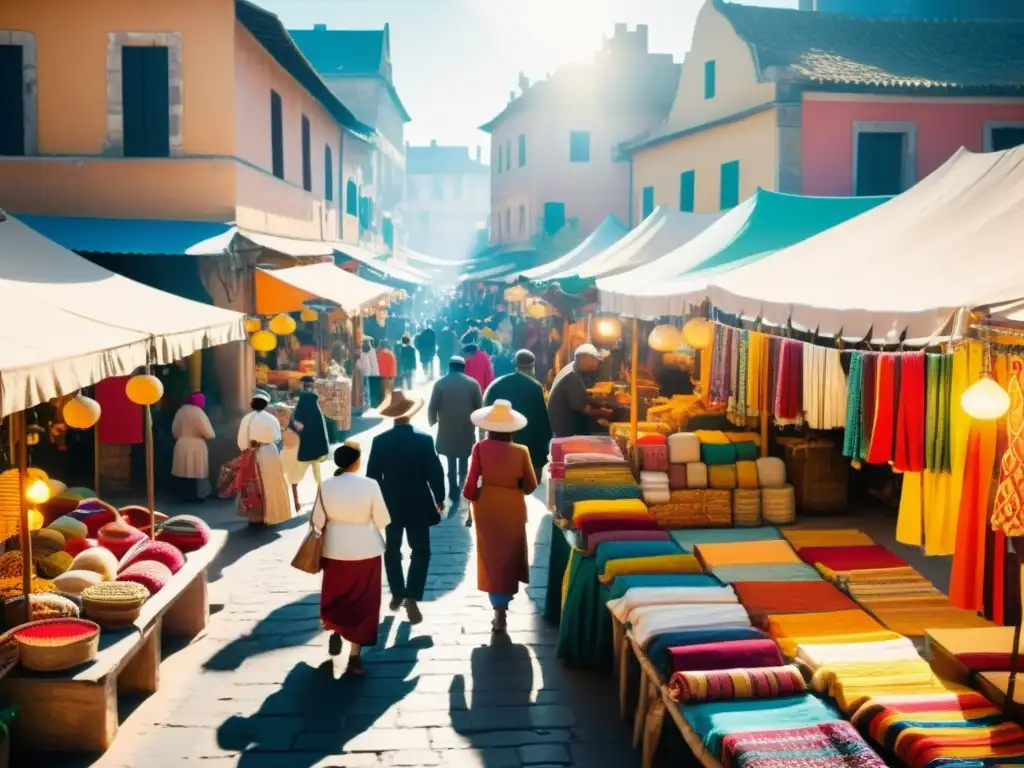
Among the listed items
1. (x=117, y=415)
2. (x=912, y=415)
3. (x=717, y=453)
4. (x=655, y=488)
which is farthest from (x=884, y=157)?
(x=912, y=415)

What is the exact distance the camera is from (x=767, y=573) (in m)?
6.76

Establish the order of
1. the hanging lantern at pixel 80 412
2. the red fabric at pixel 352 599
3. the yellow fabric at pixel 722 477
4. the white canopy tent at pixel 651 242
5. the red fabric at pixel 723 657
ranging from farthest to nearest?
the white canopy tent at pixel 651 242 → the yellow fabric at pixel 722 477 → the hanging lantern at pixel 80 412 → the red fabric at pixel 352 599 → the red fabric at pixel 723 657

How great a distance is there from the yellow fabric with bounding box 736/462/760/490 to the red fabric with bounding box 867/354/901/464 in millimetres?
2368

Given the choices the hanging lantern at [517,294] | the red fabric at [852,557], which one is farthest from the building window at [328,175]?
the red fabric at [852,557]

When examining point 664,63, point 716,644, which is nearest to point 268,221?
point 716,644

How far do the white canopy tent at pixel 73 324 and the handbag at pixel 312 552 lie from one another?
5.47ft

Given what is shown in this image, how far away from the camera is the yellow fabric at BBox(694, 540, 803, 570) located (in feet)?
23.0

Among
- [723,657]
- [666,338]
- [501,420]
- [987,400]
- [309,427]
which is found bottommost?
[723,657]

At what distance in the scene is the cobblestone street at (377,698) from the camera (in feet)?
19.8

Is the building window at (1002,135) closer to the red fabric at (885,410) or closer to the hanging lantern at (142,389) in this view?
the red fabric at (885,410)

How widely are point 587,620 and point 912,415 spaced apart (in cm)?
271

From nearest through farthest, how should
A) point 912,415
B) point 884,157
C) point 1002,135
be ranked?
point 912,415 < point 1002,135 < point 884,157

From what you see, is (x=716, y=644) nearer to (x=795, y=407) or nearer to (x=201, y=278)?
(x=795, y=407)

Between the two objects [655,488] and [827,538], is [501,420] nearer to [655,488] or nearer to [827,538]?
[655,488]
